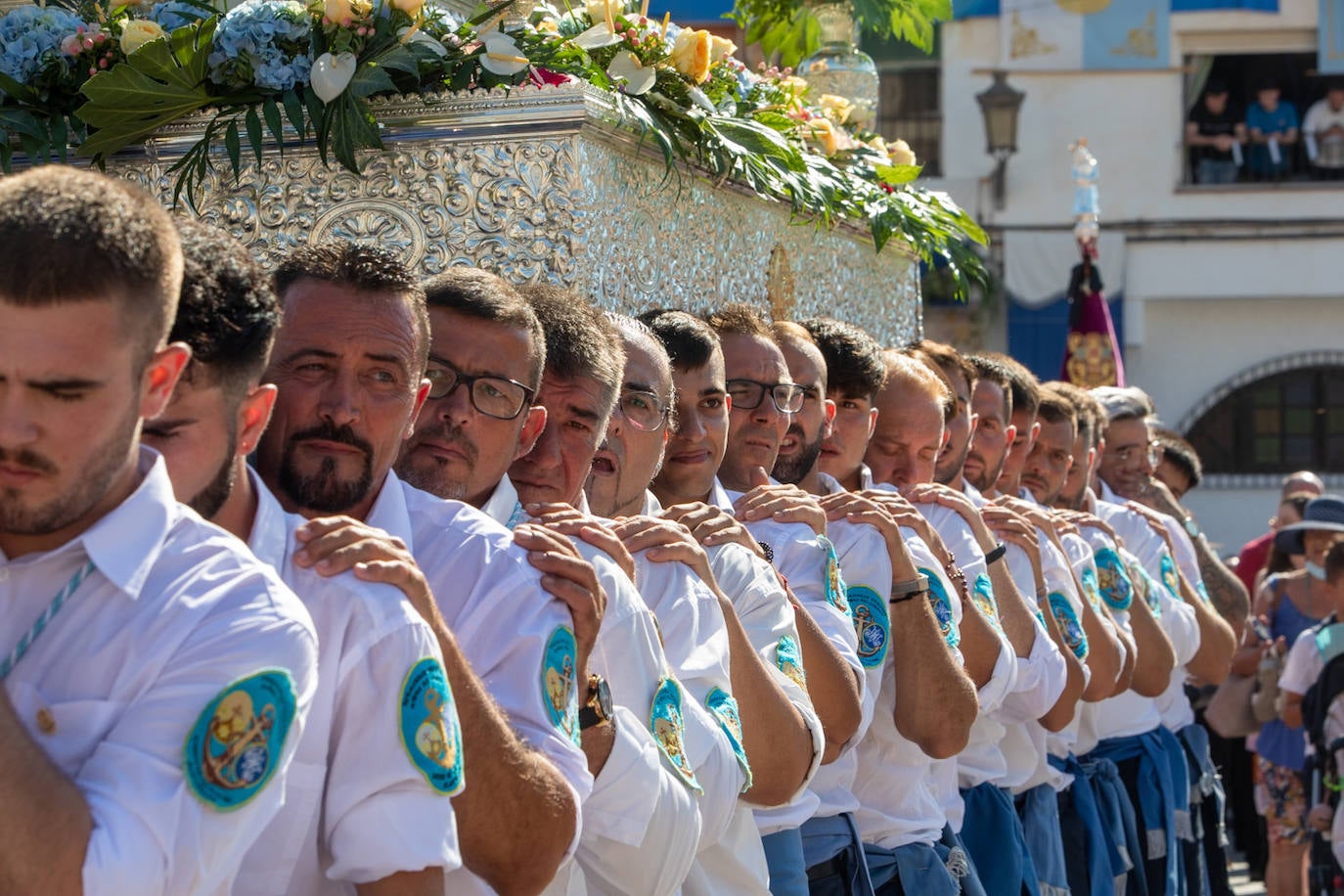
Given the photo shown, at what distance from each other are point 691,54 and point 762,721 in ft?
5.05

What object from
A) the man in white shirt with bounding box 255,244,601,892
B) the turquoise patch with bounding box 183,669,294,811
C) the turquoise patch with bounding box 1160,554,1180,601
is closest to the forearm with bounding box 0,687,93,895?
the turquoise patch with bounding box 183,669,294,811

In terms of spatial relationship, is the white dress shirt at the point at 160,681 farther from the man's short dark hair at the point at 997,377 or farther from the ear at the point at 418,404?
the man's short dark hair at the point at 997,377

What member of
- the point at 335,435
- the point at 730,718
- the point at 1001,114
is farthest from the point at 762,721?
the point at 1001,114

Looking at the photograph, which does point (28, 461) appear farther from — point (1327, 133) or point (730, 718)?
point (1327, 133)

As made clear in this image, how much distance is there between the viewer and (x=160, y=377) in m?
1.70

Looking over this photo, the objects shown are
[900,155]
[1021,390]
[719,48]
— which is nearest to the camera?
[719,48]

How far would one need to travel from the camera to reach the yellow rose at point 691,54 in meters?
3.81

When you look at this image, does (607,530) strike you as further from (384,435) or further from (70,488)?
(70,488)

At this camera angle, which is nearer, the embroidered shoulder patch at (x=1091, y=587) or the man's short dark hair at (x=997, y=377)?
the embroidered shoulder patch at (x=1091, y=587)

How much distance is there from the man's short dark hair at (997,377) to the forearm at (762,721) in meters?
2.47

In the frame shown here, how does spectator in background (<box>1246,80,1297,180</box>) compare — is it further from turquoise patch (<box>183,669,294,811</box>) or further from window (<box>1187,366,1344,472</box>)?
turquoise patch (<box>183,669,294,811</box>)

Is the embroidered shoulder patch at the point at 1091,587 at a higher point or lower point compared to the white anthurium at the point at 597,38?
lower

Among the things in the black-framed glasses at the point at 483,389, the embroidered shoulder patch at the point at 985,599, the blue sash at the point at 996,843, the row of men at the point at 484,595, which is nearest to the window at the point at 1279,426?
the row of men at the point at 484,595

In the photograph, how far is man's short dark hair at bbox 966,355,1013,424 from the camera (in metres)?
5.28
